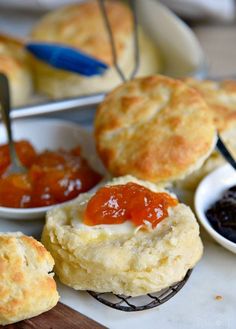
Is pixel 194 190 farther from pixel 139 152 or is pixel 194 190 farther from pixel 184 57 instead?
pixel 184 57

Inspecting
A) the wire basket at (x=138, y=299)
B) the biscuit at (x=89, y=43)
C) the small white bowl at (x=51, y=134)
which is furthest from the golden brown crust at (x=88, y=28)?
the wire basket at (x=138, y=299)

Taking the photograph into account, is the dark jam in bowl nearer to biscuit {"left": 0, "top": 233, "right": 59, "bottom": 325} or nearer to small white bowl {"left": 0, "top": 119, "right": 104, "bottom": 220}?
biscuit {"left": 0, "top": 233, "right": 59, "bottom": 325}

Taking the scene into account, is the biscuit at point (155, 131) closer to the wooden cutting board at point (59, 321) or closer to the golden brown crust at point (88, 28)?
the wooden cutting board at point (59, 321)

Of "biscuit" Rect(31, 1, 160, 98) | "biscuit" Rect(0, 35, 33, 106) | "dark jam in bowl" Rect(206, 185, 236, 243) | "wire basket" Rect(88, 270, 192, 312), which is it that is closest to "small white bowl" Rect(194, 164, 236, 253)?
"dark jam in bowl" Rect(206, 185, 236, 243)

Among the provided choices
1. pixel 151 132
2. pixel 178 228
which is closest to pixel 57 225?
pixel 178 228

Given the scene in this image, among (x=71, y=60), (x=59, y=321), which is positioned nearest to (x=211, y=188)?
(x=59, y=321)

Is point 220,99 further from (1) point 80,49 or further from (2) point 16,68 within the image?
(2) point 16,68
